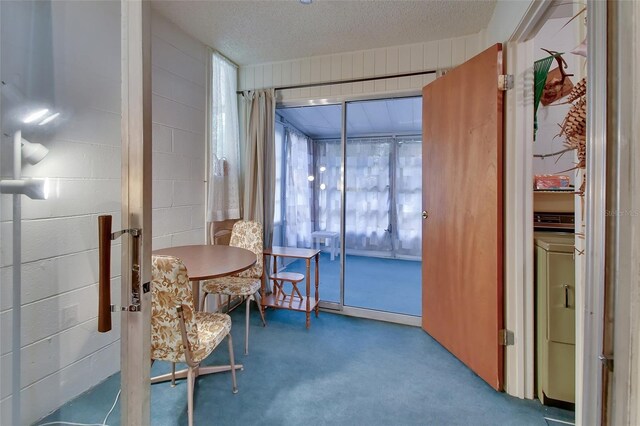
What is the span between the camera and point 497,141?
178 cm

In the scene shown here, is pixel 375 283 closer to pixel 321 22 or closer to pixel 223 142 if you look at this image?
pixel 223 142

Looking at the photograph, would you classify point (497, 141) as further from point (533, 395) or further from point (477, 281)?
point (533, 395)

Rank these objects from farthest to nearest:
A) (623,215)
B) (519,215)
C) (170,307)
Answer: (519,215), (170,307), (623,215)

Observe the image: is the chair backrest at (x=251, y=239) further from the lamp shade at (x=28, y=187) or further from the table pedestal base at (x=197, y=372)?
the lamp shade at (x=28, y=187)

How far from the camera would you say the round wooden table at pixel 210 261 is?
5.22ft

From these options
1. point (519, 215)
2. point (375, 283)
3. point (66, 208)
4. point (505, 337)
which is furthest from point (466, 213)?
point (66, 208)

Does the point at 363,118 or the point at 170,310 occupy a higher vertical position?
the point at 363,118

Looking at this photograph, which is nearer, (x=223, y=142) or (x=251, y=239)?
(x=251, y=239)

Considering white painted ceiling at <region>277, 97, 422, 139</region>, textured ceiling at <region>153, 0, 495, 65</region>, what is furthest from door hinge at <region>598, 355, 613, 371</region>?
white painted ceiling at <region>277, 97, 422, 139</region>

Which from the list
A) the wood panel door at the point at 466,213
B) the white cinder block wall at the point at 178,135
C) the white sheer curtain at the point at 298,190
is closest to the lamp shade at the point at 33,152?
the white cinder block wall at the point at 178,135

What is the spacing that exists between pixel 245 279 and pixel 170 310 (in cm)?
121

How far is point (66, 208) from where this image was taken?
Result: 3.70 feet

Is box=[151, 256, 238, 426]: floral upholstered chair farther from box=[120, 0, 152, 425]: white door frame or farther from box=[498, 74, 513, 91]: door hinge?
box=[498, 74, 513, 91]: door hinge

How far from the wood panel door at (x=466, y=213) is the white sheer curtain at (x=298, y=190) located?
1.78m
